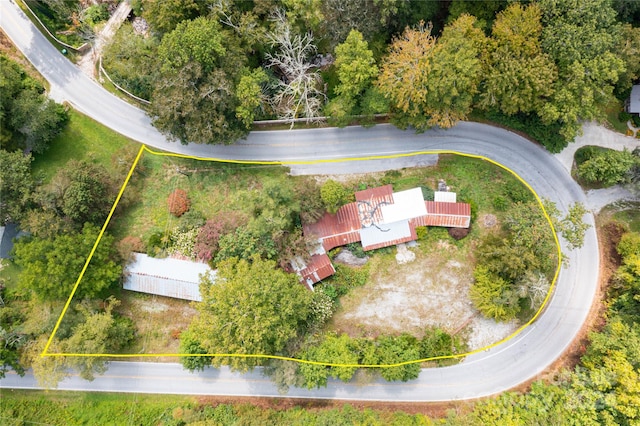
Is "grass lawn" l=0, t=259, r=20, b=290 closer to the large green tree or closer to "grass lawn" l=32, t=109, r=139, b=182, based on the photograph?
"grass lawn" l=32, t=109, r=139, b=182

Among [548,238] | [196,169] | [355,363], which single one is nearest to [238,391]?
[355,363]

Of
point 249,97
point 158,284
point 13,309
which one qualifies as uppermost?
point 249,97

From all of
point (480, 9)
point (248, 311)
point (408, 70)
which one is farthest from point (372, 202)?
point (480, 9)

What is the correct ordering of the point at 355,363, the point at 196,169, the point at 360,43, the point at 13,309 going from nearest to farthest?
the point at 360,43
the point at 355,363
the point at 13,309
the point at 196,169

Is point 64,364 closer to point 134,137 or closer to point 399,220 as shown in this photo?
point 134,137

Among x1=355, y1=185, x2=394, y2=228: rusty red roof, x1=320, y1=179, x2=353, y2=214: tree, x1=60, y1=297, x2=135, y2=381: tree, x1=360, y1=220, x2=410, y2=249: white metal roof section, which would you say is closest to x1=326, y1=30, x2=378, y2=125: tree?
x1=320, y1=179, x2=353, y2=214: tree

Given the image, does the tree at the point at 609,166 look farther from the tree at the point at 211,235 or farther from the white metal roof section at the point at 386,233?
the tree at the point at 211,235

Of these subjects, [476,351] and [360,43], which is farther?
[476,351]
